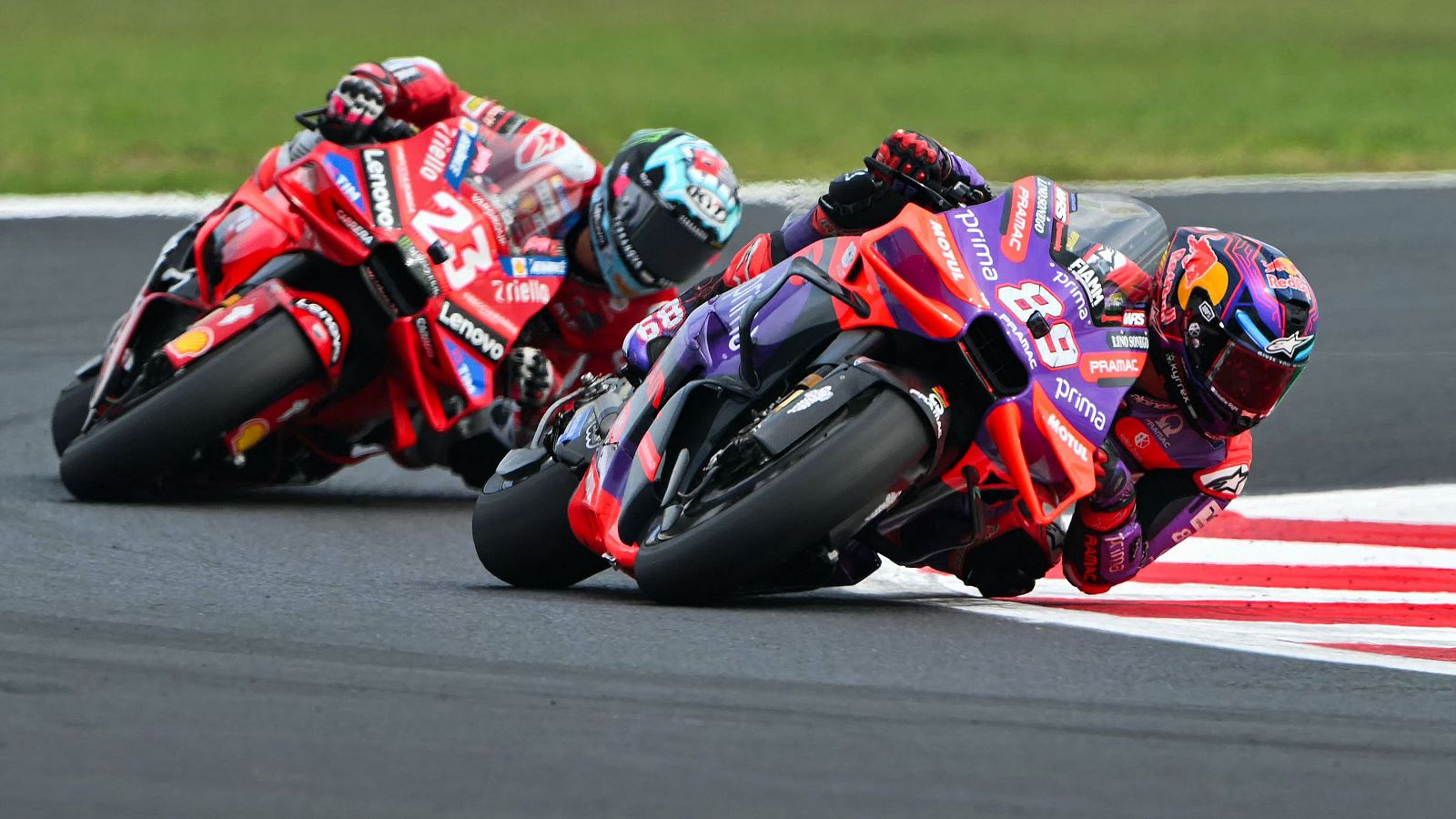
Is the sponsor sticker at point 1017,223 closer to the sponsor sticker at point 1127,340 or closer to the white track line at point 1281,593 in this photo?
the sponsor sticker at point 1127,340

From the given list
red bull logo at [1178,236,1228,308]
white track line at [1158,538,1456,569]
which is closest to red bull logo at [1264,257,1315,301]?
red bull logo at [1178,236,1228,308]

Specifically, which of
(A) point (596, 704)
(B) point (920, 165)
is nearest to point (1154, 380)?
(B) point (920, 165)

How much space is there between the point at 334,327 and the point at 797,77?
17865 millimetres

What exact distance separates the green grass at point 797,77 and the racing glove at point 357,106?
7.46m

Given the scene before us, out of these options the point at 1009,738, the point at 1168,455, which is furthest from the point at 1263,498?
the point at 1009,738

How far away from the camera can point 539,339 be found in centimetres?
787

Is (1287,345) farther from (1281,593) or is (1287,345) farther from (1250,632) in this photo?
(1281,593)

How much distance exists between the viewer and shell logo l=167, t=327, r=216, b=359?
681 cm

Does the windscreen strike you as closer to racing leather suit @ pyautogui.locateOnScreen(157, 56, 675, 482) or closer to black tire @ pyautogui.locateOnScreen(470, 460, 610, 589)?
black tire @ pyautogui.locateOnScreen(470, 460, 610, 589)

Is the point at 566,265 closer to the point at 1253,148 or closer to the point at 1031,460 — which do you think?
the point at 1031,460

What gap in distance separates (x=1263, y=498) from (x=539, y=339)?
8.96ft

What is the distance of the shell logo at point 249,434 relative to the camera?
23.7ft

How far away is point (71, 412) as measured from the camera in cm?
774

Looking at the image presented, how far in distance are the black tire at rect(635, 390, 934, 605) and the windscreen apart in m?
1.08
